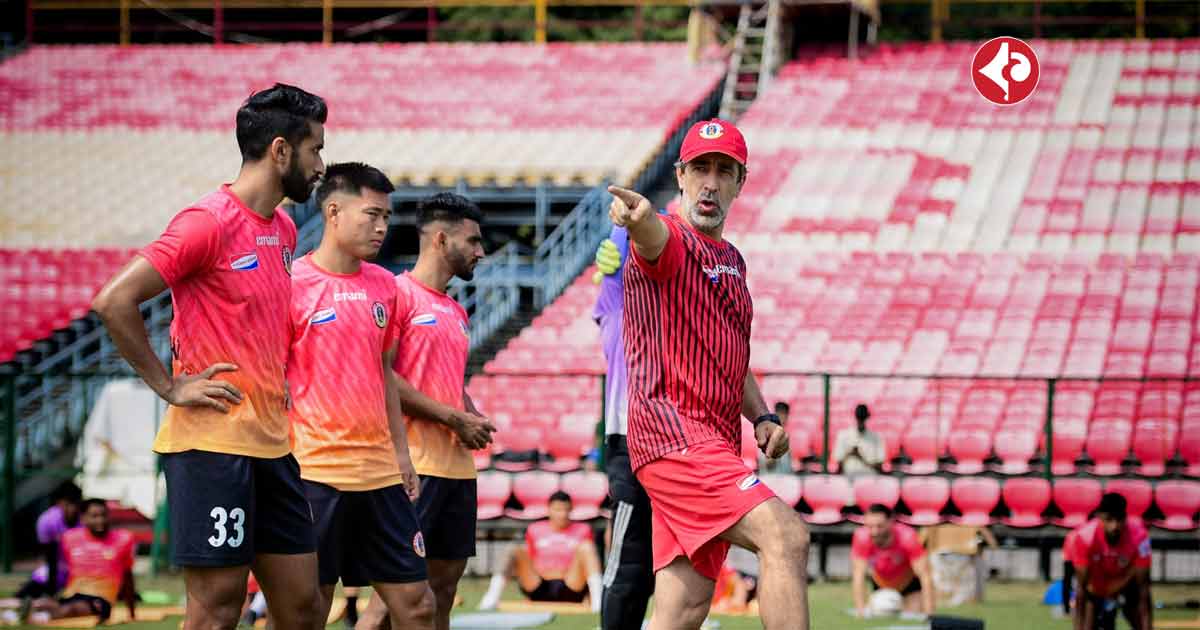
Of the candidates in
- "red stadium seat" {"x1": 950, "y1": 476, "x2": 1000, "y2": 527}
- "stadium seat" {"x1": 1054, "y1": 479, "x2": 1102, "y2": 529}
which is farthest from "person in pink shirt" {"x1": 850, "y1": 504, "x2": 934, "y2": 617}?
"stadium seat" {"x1": 1054, "y1": 479, "x2": 1102, "y2": 529}

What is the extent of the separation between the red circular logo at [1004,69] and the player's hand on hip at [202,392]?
26.0 ft

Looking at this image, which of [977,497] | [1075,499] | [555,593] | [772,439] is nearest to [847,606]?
[555,593]

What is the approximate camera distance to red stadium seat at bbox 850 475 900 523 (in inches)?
553

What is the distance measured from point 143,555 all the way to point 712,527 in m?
11.4

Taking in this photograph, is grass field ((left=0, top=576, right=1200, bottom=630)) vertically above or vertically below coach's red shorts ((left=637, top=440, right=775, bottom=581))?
below

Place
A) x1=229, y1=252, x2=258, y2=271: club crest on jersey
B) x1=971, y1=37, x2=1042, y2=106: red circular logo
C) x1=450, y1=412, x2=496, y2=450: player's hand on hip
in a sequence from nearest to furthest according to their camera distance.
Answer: x1=229, y1=252, x2=258, y2=271: club crest on jersey → x1=450, y1=412, x2=496, y2=450: player's hand on hip → x1=971, y1=37, x2=1042, y2=106: red circular logo

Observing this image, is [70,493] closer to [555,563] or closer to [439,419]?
[555,563]

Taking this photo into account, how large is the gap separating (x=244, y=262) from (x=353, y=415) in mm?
1334

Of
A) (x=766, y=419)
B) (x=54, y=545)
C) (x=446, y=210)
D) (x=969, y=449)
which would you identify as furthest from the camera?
(x=969, y=449)

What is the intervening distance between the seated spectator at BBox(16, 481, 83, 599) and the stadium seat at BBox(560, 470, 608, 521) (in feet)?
14.0

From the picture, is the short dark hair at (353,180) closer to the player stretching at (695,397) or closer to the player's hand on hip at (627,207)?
the player stretching at (695,397)

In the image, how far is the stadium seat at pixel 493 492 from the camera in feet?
47.5

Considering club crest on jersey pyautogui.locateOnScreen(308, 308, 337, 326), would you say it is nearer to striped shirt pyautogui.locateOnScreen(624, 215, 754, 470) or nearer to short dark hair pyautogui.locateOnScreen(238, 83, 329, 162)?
short dark hair pyautogui.locateOnScreen(238, 83, 329, 162)

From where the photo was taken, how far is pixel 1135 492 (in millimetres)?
13625
